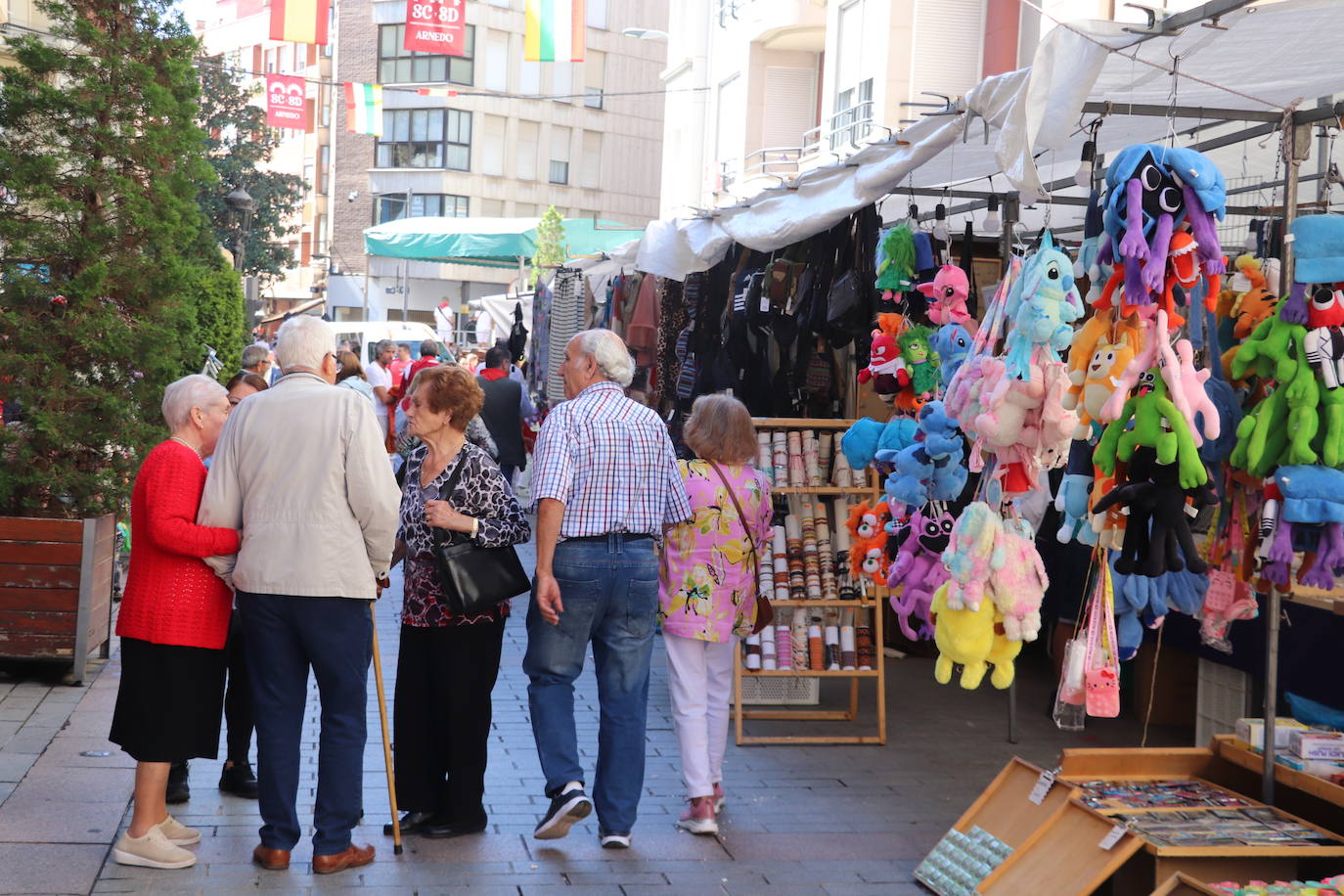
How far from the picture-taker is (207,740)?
4867mm

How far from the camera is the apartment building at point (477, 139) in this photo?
48.6 metres

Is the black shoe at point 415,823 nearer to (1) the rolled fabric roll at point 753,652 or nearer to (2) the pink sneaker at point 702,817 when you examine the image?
(2) the pink sneaker at point 702,817

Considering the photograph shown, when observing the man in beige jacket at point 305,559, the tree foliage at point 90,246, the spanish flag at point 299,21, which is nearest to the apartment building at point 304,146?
the spanish flag at point 299,21

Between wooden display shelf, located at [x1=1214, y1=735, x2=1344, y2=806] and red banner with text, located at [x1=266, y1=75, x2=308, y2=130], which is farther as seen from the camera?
red banner with text, located at [x1=266, y1=75, x2=308, y2=130]

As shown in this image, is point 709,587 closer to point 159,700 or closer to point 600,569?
point 600,569

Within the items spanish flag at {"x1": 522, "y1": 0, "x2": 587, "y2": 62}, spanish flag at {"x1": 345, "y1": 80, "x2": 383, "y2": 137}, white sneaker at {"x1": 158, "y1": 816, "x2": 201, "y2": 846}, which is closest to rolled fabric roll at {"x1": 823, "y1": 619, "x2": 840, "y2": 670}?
white sneaker at {"x1": 158, "y1": 816, "x2": 201, "y2": 846}

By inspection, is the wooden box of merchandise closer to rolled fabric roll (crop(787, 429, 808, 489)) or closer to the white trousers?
the white trousers

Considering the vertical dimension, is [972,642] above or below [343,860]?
above

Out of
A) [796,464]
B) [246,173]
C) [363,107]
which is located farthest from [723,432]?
[246,173]

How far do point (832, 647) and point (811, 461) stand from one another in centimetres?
94

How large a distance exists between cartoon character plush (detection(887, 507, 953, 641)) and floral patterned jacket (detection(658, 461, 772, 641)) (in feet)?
2.05

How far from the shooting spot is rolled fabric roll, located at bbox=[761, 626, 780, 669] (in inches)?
275

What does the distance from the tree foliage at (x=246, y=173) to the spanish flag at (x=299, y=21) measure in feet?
27.6

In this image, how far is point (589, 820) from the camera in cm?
559
